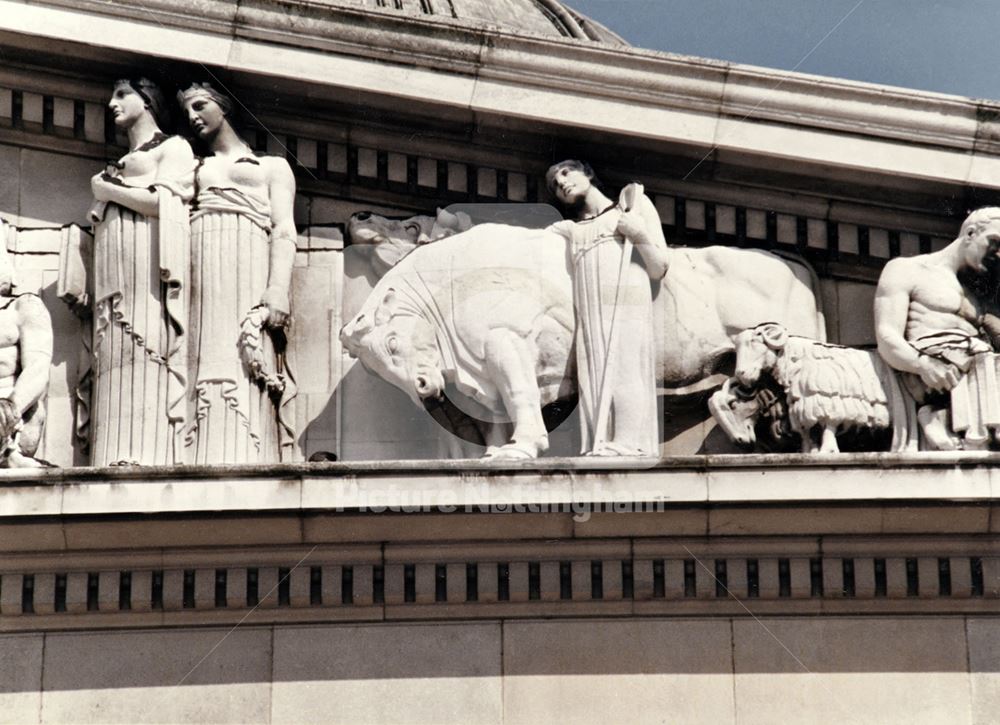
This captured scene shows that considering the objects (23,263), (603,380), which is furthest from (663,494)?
(23,263)

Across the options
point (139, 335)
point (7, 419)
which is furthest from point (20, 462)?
point (139, 335)

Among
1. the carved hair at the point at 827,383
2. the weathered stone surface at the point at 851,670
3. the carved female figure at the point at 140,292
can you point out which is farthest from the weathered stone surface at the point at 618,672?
the carved female figure at the point at 140,292

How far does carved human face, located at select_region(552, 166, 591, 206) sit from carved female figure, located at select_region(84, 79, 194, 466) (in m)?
2.55

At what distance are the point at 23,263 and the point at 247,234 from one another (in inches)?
65.2

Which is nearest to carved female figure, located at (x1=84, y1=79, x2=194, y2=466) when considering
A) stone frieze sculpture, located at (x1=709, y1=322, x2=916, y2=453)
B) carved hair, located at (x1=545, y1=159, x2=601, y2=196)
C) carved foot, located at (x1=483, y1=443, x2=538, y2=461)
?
carved foot, located at (x1=483, y1=443, x2=538, y2=461)

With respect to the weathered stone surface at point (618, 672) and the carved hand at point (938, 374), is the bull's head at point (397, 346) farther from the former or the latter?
the carved hand at point (938, 374)

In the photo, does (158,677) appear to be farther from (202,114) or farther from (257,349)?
(202,114)

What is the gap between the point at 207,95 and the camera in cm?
1827

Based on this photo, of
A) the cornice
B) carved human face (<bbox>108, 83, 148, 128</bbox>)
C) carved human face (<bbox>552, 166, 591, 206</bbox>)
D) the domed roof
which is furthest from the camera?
the domed roof

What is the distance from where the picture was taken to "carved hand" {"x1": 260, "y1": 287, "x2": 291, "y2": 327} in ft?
57.9

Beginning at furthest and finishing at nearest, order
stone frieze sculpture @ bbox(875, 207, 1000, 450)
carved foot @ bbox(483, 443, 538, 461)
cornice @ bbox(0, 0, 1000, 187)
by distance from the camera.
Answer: cornice @ bbox(0, 0, 1000, 187), stone frieze sculpture @ bbox(875, 207, 1000, 450), carved foot @ bbox(483, 443, 538, 461)

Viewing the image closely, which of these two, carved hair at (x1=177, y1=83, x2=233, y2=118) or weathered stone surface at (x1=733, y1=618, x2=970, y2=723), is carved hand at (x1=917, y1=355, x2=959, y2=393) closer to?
weathered stone surface at (x1=733, y1=618, x2=970, y2=723)

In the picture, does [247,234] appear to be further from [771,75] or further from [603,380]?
[771,75]

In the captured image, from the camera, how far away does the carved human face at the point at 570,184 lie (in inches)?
711
